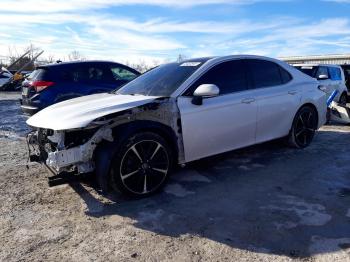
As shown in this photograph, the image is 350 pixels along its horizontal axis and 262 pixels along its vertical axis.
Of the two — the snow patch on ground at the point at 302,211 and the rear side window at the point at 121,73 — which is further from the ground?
the rear side window at the point at 121,73

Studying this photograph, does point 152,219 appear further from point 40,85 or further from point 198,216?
point 40,85

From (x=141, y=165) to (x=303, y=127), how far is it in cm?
346

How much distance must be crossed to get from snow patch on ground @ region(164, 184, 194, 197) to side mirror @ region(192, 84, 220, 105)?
110 cm

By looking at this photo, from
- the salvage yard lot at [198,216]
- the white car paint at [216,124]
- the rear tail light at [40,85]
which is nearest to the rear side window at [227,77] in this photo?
the white car paint at [216,124]

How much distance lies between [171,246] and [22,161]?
396cm

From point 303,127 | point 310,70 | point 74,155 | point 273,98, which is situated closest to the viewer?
point 74,155

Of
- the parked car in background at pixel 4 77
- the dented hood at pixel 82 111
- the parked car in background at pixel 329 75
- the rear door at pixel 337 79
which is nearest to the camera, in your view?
the dented hood at pixel 82 111

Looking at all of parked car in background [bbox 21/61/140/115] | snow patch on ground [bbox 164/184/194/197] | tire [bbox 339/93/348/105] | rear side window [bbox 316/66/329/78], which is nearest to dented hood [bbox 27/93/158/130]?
snow patch on ground [bbox 164/184/194/197]

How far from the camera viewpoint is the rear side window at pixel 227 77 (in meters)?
5.42

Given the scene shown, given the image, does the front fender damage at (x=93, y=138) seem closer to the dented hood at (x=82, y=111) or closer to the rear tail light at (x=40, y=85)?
the dented hood at (x=82, y=111)

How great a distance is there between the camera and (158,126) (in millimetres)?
4797

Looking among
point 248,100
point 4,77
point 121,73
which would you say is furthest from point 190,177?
point 4,77

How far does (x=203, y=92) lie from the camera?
4980 mm

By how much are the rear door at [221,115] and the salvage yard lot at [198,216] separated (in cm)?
45
